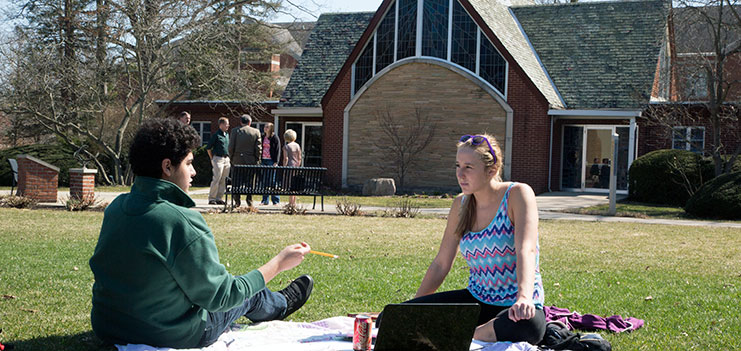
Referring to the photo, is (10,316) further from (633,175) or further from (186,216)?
(633,175)

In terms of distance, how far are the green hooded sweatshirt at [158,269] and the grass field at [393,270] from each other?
2.67 feet

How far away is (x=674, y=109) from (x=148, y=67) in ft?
57.7

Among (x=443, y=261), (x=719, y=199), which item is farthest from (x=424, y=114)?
(x=443, y=261)

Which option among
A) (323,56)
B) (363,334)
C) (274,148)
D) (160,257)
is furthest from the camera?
(323,56)

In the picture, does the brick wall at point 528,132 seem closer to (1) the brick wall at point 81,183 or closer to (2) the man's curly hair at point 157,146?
(1) the brick wall at point 81,183

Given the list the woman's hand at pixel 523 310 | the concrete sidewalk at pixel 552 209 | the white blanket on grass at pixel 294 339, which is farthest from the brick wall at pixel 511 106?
the woman's hand at pixel 523 310

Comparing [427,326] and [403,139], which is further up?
[403,139]

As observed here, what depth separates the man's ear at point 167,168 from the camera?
3705 millimetres

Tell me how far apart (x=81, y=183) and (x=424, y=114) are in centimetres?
1247

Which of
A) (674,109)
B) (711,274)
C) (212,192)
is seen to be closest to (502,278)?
(711,274)

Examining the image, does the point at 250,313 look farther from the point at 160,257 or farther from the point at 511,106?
the point at 511,106

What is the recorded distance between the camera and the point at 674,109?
75.5 feet

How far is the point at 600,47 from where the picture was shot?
26.0m

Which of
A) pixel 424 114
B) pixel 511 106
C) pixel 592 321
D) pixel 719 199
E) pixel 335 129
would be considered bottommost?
pixel 592 321
